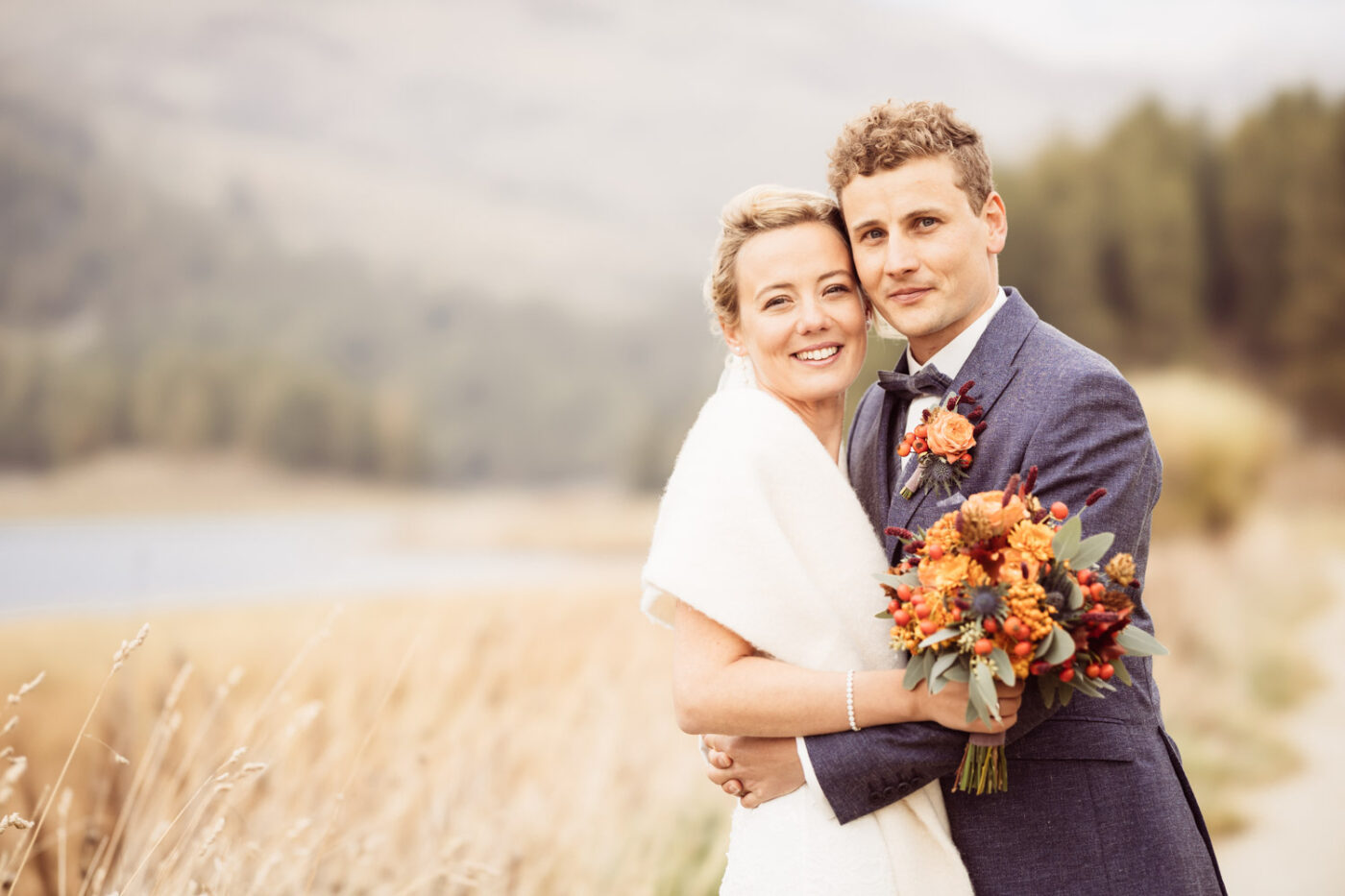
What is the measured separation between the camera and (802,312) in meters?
2.46

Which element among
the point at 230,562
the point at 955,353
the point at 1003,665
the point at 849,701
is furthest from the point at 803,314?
the point at 230,562

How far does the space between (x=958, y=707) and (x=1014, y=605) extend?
0.39 m

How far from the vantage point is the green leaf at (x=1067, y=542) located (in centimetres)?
171

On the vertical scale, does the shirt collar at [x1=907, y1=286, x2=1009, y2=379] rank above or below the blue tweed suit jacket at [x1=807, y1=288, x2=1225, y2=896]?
above

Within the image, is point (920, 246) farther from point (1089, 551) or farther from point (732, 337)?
point (1089, 551)

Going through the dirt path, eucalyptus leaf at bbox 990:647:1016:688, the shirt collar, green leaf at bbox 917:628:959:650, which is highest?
the shirt collar

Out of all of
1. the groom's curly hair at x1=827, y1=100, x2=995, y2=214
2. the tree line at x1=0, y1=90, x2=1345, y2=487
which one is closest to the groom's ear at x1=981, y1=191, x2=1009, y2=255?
the groom's curly hair at x1=827, y1=100, x2=995, y2=214

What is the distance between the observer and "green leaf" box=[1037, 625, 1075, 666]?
162 cm

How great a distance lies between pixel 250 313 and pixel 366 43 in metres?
5.60

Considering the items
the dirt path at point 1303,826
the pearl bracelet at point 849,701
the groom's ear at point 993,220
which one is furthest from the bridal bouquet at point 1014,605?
the dirt path at point 1303,826

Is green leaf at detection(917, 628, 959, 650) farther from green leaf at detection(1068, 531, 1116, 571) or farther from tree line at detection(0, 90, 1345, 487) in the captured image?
tree line at detection(0, 90, 1345, 487)

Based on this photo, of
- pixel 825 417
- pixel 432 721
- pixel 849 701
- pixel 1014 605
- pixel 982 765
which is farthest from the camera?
pixel 432 721

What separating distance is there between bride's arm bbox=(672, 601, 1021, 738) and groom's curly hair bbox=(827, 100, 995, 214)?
1241mm

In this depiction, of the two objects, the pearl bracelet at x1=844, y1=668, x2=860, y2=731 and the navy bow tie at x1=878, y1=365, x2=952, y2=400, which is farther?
the navy bow tie at x1=878, y1=365, x2=952, y2=400
